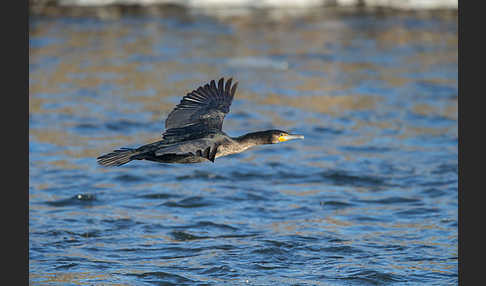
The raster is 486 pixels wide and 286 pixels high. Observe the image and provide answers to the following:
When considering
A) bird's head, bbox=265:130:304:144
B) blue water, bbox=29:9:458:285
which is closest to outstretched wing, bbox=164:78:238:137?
bird's head, bbox=265:130:304:144

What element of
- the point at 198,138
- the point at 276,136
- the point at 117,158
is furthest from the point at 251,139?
the point at 117,158

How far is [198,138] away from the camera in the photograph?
654 centimetres

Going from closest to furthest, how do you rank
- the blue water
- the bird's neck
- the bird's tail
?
the bird's tail, the bird's neck, the blue water

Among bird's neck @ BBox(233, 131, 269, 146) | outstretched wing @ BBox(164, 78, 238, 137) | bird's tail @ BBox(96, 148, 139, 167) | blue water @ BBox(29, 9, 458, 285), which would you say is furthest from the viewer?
blue water @ BBox(29, 9, 458, 285)

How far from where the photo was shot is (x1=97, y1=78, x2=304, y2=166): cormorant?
621cm

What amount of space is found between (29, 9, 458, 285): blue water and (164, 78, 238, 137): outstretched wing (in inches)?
47.9

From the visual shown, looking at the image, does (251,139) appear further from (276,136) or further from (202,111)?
(202,111)

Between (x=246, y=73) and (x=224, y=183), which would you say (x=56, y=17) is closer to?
(x=246, y=73)

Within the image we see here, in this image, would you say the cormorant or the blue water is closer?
the cormorant

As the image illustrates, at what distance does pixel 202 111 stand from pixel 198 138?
70cm

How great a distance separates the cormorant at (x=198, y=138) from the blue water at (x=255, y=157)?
1.13 m

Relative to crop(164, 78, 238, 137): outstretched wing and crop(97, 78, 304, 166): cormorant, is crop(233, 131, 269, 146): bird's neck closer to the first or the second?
crop(97, 78, 304, 166): cormorant

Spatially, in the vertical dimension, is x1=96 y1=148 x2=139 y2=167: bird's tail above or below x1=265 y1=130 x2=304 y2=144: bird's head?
below

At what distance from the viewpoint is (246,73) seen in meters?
15.0
